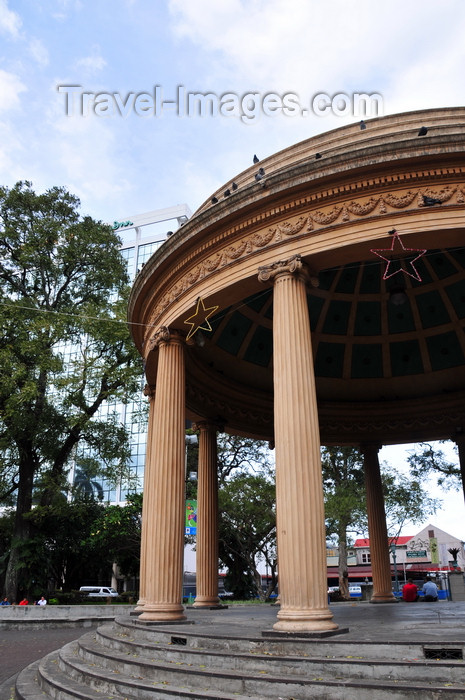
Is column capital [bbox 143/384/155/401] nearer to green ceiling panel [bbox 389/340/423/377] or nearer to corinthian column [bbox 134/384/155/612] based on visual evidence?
corinthian column [bbox 134/384/155/612]

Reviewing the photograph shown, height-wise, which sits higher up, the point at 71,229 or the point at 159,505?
the point at 71,229

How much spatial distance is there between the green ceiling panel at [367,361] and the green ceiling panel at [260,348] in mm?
3747

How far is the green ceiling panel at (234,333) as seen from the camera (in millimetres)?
18992

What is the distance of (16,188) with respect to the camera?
28734mm

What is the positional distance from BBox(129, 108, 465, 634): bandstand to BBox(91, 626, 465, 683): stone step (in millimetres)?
1011

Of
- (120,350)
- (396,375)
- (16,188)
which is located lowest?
(396,375)

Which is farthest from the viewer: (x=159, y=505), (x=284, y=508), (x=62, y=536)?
(x=62, y=536)

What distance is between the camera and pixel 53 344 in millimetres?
26688

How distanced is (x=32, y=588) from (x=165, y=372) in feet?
69.3

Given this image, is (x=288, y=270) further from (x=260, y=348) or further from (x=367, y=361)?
(x=367, y=361)

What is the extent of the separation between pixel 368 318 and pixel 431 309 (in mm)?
2373

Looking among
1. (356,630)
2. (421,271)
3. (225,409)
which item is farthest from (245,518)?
(356,630)

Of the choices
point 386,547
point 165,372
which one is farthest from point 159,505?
point 386,547

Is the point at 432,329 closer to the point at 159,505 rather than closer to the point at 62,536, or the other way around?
the point at 159,505
